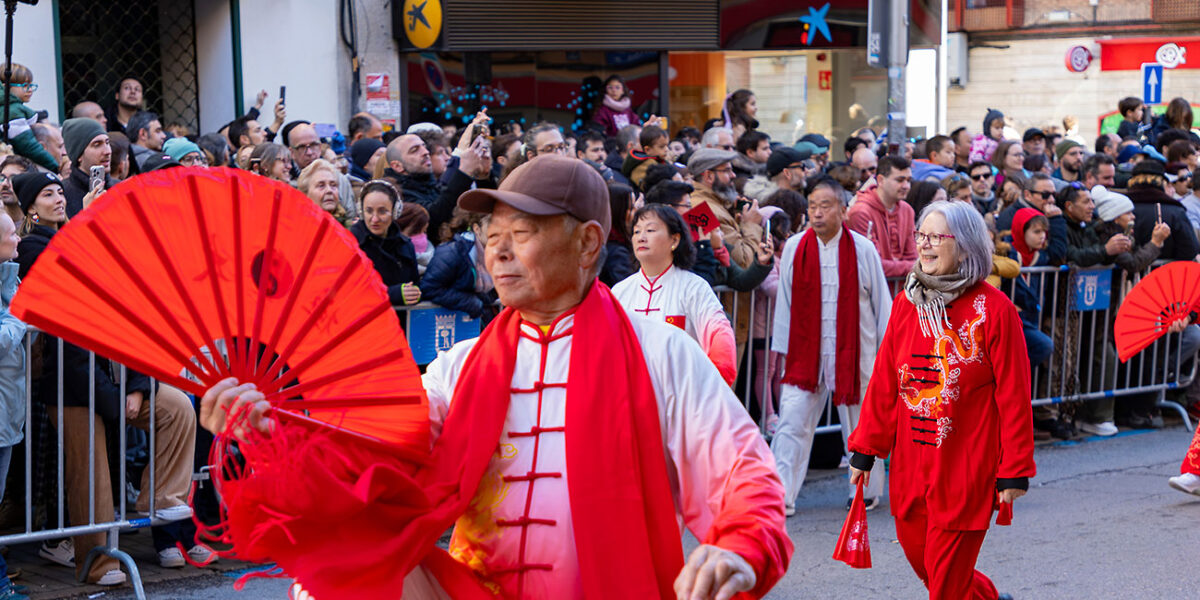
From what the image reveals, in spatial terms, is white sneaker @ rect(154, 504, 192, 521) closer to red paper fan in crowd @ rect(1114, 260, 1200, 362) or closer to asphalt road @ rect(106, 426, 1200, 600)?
asphalt road @ rect(106, 426, 1200, 600)

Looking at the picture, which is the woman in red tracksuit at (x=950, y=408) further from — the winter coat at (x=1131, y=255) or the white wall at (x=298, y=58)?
the white wall at (x=298, y=58)

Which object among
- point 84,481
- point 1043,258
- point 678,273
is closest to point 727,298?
point 678,273

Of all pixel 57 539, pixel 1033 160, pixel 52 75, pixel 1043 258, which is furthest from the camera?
pixel 1033 160

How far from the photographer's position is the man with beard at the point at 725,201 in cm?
843

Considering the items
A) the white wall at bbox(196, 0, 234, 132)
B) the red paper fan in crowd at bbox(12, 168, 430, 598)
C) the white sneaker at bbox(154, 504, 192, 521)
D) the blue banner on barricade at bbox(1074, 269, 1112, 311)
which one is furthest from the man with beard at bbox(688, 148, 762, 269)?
the white wall at bbox(196, 0, 234, 132)

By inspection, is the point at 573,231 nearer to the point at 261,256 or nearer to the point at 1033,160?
the point at 261,256

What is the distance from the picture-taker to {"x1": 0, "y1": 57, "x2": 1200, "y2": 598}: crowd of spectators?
6.77 m

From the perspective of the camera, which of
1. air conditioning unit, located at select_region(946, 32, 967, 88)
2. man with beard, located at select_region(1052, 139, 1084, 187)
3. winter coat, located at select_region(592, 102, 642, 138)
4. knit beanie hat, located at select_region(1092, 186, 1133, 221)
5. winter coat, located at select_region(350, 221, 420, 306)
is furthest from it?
air conditioning unit, located at select_region(946, 32, 967, 88)

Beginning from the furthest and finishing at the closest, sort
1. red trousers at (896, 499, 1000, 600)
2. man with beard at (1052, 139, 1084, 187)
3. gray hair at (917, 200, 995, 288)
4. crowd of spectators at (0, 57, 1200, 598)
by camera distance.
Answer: man with beard at (1052, 139, 1084, 187)
crowd of spectators at (0, 57, 1200, 598)
gray hair at (917, 200, 995, 288)
red trousers at (896, 499, 1000, 600)

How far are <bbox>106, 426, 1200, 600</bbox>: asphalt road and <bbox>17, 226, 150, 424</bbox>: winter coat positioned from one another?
89 cm

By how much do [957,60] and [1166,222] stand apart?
2585 cm

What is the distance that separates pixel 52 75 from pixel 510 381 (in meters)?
10.0

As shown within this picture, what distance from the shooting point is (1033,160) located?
1365 cm

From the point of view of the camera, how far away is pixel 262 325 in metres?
2.67
